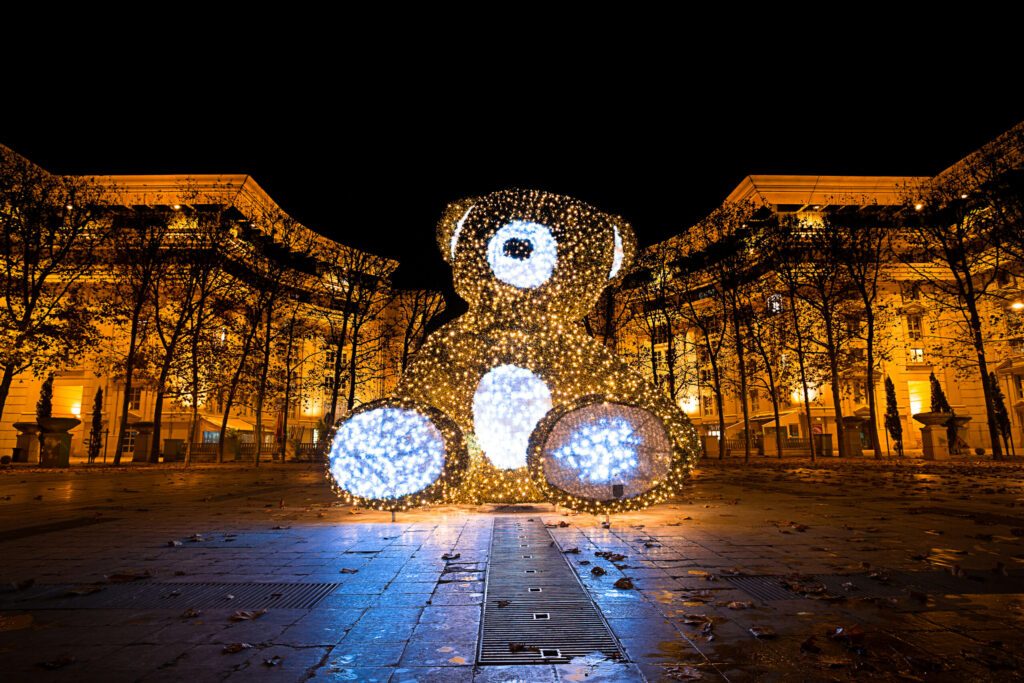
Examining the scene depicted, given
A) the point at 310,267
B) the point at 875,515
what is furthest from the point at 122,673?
the point at 310,267

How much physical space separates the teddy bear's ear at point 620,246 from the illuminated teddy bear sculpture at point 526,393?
0.7 inches

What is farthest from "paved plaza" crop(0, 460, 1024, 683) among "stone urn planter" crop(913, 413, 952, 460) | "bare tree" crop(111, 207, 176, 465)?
"stone urn planter" crop(913, 413, 952, 460)

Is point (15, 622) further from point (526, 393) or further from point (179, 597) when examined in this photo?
point (526, 393)

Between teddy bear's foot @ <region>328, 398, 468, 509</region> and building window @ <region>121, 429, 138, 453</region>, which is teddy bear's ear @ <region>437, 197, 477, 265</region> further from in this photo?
building window @ <region>121, 429, 138, 453</region>

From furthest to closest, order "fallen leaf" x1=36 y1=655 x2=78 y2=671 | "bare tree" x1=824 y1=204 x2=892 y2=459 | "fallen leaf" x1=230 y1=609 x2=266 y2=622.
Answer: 1. "bare tree" x1=824 y1=204 x2=892 y2=459
2. "fallen leaf" x1=230 y1=609 x2=266 y2=622
3. "fallen leaf" x1=36 y1=655 x2=78 y2=671

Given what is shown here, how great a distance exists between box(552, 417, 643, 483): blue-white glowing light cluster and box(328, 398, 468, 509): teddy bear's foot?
143cm

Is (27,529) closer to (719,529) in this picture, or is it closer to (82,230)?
(719,529)

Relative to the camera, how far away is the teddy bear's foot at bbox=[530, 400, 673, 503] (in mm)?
7086

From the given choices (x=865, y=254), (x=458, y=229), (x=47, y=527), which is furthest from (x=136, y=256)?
(x=865, y=254)

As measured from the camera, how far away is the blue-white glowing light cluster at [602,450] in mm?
7078

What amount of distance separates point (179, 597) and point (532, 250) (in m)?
5.93

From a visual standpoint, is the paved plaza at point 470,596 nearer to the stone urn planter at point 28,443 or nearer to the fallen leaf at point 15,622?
the fallen leaf at point 15,622

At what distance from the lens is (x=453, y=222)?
868cm

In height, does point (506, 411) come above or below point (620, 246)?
below
